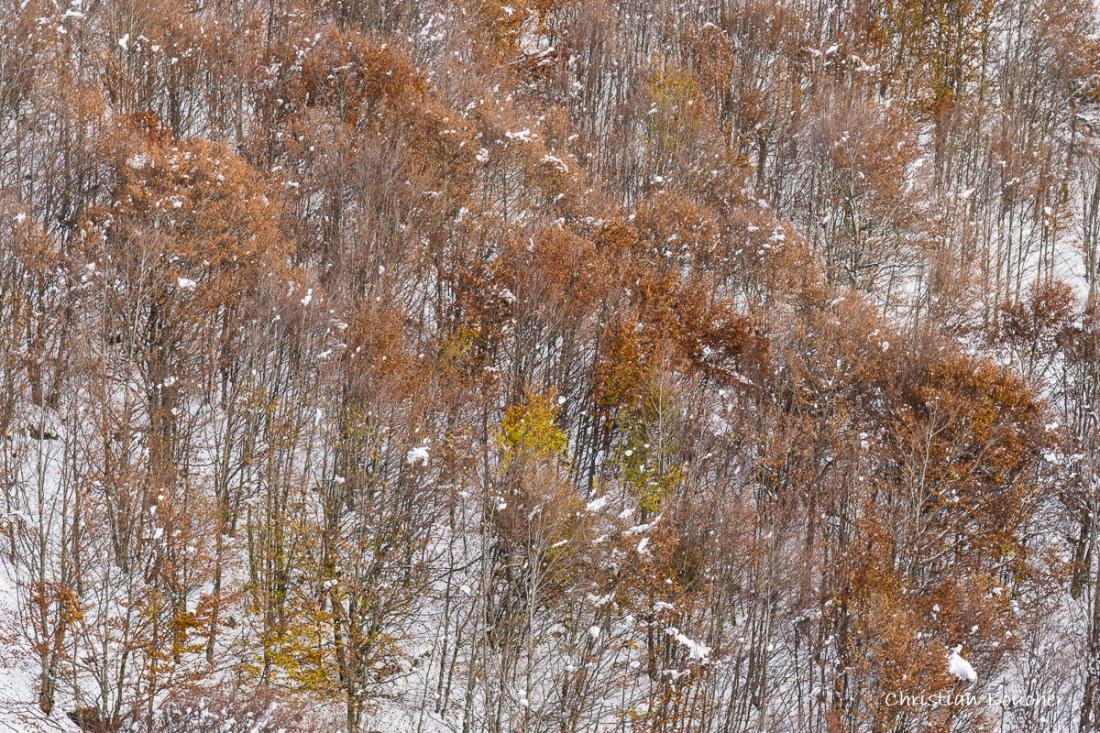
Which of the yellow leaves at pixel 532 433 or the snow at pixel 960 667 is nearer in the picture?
the snow at pixel 960 667

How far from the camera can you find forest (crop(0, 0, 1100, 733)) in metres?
22.9

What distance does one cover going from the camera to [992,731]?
24.2 metres

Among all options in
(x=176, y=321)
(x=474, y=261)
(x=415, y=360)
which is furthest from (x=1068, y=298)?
(x=176, y=321)

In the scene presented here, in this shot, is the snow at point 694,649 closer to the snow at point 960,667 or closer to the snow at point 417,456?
the snow at point 960,667

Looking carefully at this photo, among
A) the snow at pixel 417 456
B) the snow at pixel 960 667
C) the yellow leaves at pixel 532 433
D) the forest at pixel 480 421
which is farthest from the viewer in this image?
the yellow leaves at pixel 532 433

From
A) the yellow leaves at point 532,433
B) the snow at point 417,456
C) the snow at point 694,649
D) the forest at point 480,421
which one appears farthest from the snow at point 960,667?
the snow at point 417,456

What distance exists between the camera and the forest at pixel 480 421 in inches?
901

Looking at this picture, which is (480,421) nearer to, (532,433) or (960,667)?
(532,433)

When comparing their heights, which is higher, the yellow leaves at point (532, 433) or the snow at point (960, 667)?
the yellow leaves at point (532, 433)

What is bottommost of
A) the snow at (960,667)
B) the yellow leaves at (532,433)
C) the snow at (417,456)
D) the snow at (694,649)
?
the snow at (960,667)

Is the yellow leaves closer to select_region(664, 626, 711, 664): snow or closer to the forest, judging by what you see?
the forest

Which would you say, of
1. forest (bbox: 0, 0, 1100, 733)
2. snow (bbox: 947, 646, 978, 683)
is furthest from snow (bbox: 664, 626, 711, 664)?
snow (bbox: 947, 646, 978, 683)

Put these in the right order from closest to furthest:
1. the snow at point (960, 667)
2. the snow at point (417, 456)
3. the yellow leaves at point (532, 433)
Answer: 1. the snow at point (960, 667)
2. the snow at point (417, 456)
3. the yellow leaves at point (532, 433)

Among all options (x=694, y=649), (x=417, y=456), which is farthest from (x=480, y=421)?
(x=694, y=649)
